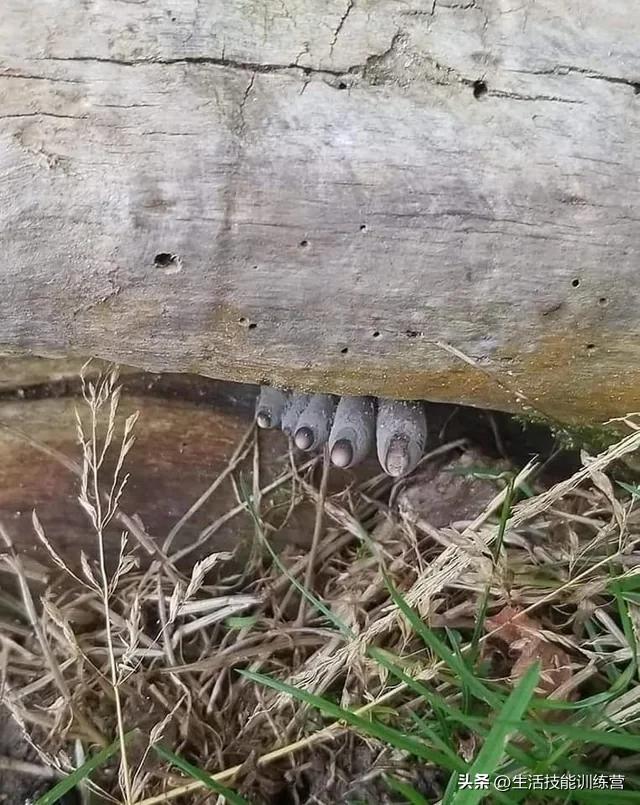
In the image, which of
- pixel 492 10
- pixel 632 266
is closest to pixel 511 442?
pixel 632 266

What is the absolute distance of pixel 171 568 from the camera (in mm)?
1826

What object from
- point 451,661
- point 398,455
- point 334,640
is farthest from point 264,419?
point 451,661

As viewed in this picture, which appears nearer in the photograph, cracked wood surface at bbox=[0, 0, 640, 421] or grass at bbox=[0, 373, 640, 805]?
cracked wood surface at bbox=[0, 0, 640, 421]

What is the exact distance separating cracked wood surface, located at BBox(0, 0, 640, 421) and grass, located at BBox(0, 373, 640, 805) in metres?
0.32

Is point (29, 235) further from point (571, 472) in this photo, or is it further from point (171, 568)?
point (571, 472)

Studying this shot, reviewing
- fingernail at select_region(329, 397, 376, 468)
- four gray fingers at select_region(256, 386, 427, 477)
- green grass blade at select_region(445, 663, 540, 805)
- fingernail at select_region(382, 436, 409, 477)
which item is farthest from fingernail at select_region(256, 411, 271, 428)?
green grass blade at select_region(445, 663, 540, 805)

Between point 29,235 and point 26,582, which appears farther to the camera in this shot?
point 26,582

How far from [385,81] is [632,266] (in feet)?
1.49

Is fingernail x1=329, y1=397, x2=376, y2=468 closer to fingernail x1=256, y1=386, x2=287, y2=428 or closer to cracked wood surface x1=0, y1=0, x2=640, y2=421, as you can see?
fingernail x1=256, y1=386, x2=287, y2=428

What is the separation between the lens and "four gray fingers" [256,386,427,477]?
5.53ft

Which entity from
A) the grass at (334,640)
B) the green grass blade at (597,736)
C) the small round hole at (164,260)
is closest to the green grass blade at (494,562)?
the grass at (334,640)

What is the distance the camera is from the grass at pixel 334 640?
1451 mm

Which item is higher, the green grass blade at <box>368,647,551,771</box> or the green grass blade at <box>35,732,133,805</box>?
the green grass blade at <box>368,647,551,771</box>

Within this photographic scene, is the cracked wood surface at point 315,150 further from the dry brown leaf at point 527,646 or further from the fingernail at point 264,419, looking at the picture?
the dry brown leaf at point 527,646
